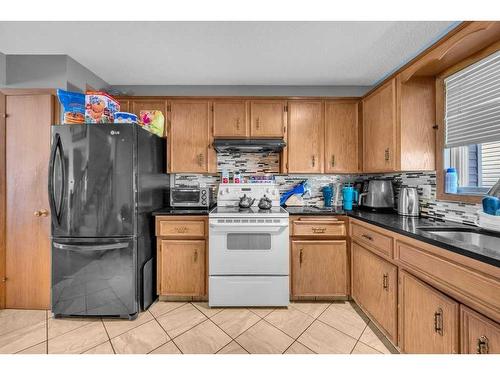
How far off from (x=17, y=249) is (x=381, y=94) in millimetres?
3722

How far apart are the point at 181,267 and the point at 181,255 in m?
0.12

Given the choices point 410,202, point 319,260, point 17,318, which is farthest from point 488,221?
point 17,318

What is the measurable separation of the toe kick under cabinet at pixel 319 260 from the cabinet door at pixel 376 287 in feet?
0.38

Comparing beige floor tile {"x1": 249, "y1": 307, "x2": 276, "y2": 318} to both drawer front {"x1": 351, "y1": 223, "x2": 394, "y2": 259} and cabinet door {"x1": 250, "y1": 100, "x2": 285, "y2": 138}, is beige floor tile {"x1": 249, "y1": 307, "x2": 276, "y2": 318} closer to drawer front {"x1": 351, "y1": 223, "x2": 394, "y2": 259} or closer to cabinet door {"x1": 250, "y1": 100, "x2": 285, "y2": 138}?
drawer front {"x1": 351, "y1": 223, "x2": 394, "y2": 259}

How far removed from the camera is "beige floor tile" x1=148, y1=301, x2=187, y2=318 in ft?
6.55

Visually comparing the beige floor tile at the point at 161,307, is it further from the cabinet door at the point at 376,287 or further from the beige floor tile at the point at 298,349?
the cabinet door at the point at 376,287

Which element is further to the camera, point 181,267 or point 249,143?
point 249,143

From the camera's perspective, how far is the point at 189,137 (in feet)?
8.23

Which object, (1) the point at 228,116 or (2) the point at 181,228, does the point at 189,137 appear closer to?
(1) the point at 228,116

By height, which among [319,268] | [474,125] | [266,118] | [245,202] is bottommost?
[319,268]

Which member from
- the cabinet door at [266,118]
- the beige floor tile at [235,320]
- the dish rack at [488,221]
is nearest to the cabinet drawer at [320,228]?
the beige floor tile at [235,320]

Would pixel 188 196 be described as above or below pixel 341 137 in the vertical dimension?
below
